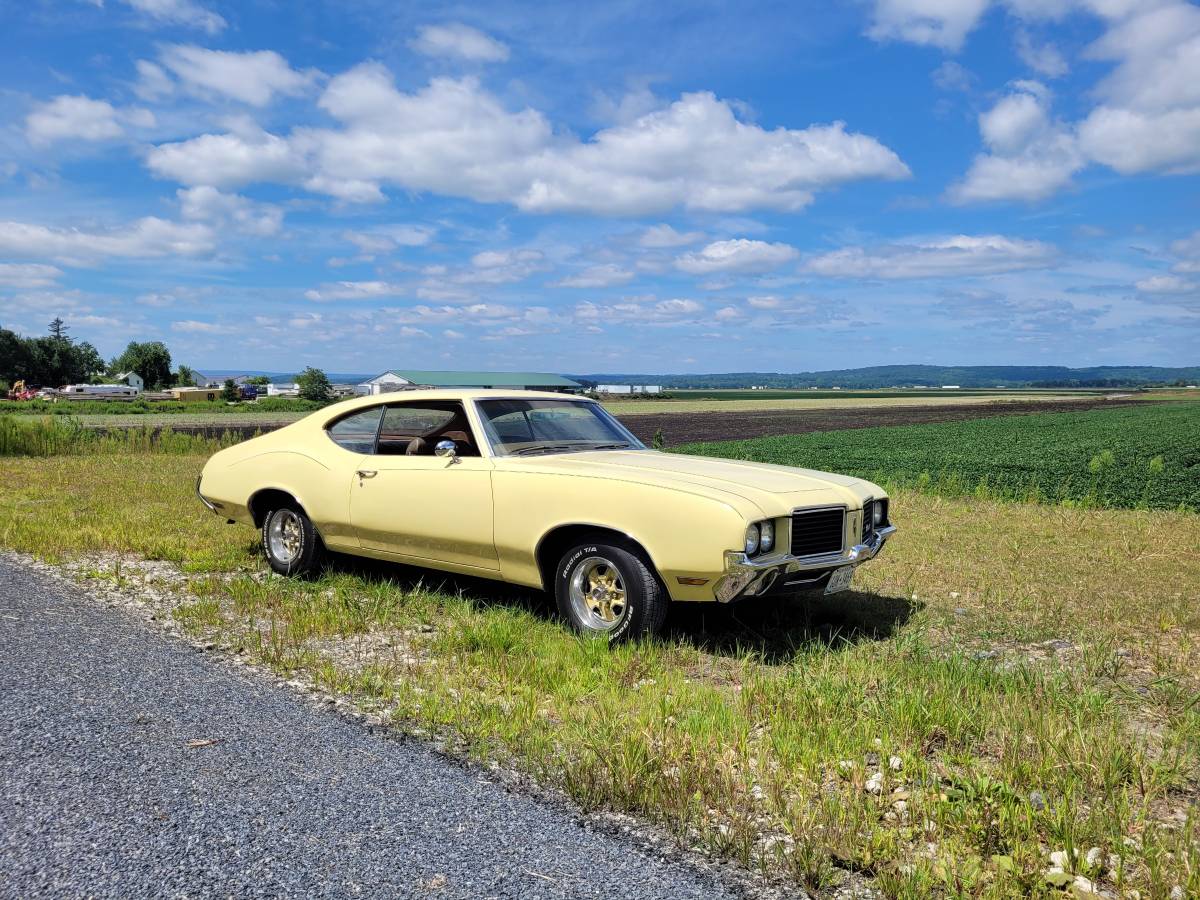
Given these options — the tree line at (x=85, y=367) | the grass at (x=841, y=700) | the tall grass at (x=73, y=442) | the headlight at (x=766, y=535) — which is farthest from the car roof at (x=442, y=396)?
the tree line at (x=85, y=367)

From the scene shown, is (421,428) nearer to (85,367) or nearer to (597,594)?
(597,594)

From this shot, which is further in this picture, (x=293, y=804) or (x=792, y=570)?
(x=792, y=570)

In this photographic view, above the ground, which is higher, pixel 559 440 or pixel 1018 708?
pixel 559 440

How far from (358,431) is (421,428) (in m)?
0.56

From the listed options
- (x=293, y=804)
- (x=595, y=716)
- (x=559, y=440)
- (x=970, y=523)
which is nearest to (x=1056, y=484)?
(x=970, y=523)

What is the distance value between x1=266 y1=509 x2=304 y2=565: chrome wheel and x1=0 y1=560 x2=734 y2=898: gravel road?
96.8 inches

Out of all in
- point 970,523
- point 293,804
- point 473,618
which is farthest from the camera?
point 970,523

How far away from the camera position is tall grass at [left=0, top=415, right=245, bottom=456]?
749 inches

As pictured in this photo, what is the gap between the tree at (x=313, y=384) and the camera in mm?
83688

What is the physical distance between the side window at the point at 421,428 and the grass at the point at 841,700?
3.37 ft

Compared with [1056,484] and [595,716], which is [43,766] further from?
[1056,484]

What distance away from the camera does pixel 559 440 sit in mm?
6090

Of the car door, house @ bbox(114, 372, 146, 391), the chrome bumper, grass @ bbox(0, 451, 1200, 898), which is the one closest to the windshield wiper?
the car door

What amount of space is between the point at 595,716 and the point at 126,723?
6.58ft
